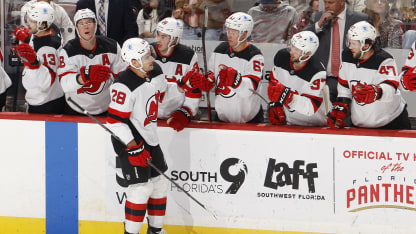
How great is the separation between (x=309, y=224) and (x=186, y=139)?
976mm

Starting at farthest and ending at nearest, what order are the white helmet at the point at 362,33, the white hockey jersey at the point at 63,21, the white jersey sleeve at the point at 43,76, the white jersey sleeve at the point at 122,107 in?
the white hockey jersey at the point at 63,21, the white jersey sleeve at the point at 43,76, the white helmet at the point at 362,33, the white jersey sleeve at the point at 122,107

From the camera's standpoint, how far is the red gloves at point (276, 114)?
16.3 feet

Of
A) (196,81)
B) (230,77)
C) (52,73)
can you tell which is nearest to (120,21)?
(52,73)

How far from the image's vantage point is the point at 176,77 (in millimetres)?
5184

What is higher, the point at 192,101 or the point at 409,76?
the point at 409,76

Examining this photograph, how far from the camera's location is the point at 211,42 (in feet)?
21.2

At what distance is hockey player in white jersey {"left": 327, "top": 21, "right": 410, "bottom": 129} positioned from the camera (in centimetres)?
479

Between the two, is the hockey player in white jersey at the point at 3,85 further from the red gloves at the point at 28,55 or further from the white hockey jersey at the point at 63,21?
the white hockey jersey at the point at 63,21

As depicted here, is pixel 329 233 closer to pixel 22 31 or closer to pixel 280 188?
pixel 280 188

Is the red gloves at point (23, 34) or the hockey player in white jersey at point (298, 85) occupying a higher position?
the red gloves at point (23, 34)

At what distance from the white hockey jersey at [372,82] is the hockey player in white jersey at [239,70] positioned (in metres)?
0.58

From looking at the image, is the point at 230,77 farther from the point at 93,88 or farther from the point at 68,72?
the point at 68,72

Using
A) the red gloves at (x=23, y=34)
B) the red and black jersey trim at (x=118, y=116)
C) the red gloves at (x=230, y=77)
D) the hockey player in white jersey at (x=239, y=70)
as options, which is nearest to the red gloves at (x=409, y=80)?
the hockey player in white jersey at (x=239, y=70)

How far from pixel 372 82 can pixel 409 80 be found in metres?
0.24
